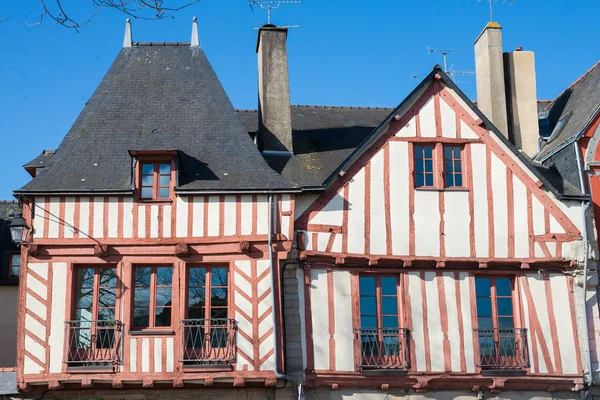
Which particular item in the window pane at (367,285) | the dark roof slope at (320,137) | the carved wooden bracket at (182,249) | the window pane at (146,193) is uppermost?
the dark roof slope at (320,137)

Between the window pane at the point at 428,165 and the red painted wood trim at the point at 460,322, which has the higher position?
the window pane at the point at 428,165

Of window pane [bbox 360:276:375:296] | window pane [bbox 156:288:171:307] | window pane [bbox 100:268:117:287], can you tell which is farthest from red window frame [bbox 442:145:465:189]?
window pane [bbox 100:268:117:287]

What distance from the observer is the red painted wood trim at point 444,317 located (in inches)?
519

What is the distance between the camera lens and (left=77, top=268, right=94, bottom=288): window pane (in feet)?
42.3

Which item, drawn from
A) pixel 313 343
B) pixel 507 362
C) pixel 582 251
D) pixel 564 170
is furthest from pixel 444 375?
pixel 564 170

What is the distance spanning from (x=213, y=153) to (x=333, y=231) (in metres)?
2.09

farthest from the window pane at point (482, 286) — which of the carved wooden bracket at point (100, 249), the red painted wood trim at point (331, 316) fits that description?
the carved wooden bracket at point (100, 249)

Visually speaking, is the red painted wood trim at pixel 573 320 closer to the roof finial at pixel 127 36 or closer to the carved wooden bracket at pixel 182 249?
the carved wooden bracket at pixel 182 249

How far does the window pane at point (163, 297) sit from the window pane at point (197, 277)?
331 millimetres

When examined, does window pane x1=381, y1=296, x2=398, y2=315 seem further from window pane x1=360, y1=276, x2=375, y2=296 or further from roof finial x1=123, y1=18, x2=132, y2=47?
roof finial x1=123, y1=18, x2=132, y2=47

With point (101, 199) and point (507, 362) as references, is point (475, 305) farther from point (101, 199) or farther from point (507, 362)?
point (101, 199)

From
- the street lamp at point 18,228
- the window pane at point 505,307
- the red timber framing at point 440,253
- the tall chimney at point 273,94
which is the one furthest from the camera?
the tall chimney at point 273,94

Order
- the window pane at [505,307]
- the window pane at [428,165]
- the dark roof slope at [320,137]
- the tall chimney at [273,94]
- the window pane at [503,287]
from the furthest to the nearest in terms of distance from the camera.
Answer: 1. the tall chimney at [273,94]
2. the dark roof slope at [320,137]
3. the window pane at [428,165]
4. the window pane at [503,287]
5. the window pane at [505,307]

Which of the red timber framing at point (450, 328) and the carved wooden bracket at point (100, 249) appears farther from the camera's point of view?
the red timber framing at point (450, 328)
